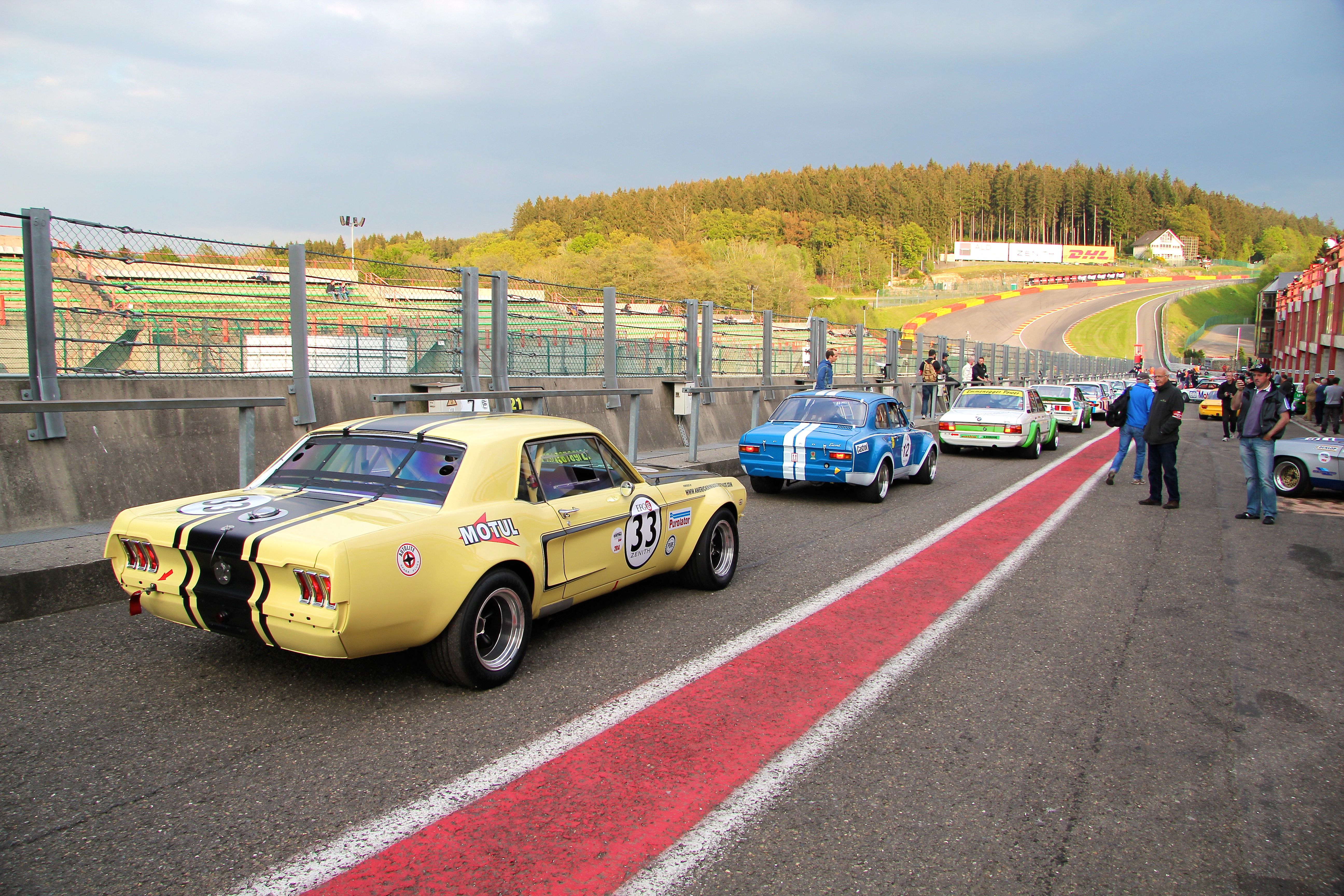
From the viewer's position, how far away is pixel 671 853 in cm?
281

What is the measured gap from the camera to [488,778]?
130 inches

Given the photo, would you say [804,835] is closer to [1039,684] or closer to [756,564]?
[1039,684]

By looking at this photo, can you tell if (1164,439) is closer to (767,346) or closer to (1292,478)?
(1292,478)

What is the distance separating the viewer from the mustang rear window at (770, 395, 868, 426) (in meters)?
10.9

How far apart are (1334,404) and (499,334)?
28.5 meters

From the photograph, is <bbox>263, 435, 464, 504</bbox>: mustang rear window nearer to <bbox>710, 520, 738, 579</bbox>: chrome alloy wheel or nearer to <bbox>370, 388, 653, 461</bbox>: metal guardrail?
<bbox>370, 388, 653, 461</bbox>: metal guardrail

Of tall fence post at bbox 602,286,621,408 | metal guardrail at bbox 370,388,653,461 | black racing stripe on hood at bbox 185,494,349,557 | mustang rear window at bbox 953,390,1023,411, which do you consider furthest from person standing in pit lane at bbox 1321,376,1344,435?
black racing stripe on hood at bbox 185,494,349,557

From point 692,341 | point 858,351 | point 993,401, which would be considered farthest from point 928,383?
point 692,341

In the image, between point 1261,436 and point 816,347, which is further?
point 816,347

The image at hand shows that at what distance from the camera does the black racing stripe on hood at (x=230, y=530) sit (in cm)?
371

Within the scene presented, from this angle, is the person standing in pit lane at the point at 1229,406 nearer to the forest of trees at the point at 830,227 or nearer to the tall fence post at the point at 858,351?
the tall fence post at the point at 858,351

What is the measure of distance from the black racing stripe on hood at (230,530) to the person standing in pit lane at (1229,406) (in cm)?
2376

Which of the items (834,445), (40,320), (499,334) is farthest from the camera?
(834,445)

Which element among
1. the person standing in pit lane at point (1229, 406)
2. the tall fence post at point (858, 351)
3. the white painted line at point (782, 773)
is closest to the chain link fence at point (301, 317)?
the white painted line at point (782, 773)
